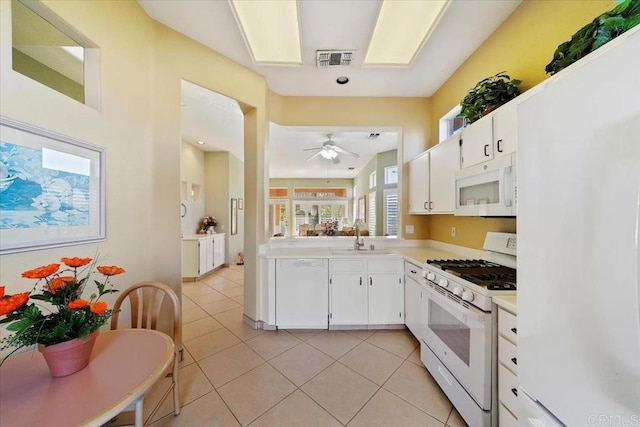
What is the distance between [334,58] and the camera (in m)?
2.20

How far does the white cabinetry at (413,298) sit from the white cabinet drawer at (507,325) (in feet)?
2.87

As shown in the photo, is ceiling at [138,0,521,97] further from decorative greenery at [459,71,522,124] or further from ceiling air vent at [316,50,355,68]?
decorative greenery at [459,71,522,124]

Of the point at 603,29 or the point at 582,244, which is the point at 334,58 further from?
the point at 582,244

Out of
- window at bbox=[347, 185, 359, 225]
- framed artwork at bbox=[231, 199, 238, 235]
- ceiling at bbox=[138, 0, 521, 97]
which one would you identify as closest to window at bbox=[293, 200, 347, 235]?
window at bbox=[347, 185, 359, 225]

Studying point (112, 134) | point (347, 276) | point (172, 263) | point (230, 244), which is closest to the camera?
point (112, 134)

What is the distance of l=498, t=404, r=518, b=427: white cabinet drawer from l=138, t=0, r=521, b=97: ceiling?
2610 millimetres

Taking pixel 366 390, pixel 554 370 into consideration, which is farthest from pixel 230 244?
pixel 554 370

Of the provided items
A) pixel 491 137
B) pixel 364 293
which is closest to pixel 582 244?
pixel 491 137

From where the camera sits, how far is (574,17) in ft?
4.41

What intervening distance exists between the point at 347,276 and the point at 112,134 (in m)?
2.34

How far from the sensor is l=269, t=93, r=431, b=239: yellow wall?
9.84 feet

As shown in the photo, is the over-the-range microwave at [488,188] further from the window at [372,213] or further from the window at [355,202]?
the window at [355,202]

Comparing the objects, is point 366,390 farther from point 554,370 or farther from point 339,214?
point 339,214

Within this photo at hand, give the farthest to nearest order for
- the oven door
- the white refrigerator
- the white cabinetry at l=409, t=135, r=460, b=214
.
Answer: the white cabinetry at l=409, t=135, r=460, b=214
the oven door
the white refrigerator
